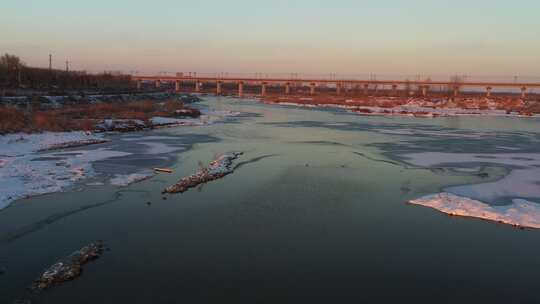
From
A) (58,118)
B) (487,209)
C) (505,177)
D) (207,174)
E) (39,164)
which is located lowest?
(487,209)

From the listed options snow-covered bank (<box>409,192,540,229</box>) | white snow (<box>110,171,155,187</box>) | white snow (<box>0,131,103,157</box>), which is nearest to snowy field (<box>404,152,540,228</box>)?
snow-covered bank (<box>409,192,540,229</box>)

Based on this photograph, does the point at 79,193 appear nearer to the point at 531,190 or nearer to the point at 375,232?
the point at 375,232

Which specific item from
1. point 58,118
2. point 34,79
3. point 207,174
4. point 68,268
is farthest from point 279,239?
point 34,79

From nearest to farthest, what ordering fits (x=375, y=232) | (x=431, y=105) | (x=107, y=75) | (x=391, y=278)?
(x=391, y=278), (x=375, y=232), (x=431, y=105), (x=107, y=75)

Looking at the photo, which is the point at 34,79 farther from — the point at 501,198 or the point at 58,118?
the point at 501,198

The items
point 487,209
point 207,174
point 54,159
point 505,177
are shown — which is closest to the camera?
point 487,209

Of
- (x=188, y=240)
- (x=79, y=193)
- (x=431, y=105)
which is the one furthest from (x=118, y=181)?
(x=431, y=105)
